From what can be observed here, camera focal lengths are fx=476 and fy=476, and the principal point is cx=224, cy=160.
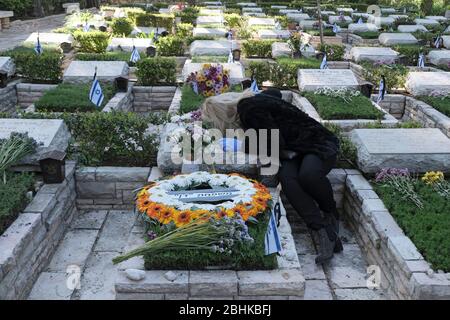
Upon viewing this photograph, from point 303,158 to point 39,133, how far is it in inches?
122

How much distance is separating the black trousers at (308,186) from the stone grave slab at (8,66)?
7.06m

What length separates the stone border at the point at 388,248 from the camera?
142 inches

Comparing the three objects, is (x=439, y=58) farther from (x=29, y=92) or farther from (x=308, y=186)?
(x=29, y=92)

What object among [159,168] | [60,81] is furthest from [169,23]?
[159,168]

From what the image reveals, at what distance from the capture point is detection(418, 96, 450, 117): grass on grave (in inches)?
321

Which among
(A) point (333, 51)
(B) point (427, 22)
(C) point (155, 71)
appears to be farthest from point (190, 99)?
(B) point (427, 22)

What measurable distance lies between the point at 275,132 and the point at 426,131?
2425mm

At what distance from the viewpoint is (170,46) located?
12.9 meters

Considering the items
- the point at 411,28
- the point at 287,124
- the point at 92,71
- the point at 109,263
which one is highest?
the point at 287,124

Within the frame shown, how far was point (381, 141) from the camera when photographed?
5664mm

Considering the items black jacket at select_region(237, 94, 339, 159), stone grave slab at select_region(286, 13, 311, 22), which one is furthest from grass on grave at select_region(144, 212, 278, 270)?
stone grave slab at select_region(286, 13, 311, 22)

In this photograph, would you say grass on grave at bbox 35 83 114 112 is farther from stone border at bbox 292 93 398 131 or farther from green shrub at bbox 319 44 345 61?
green shrub at bbox 319 44 345 61

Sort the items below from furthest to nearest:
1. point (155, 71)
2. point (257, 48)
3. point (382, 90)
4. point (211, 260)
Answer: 1. point (257, 48)
2. point (155, 71)
3. point (382, 90)
4. point (211, 260)
